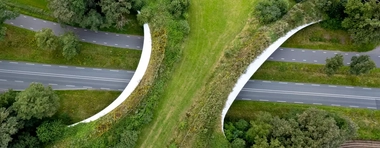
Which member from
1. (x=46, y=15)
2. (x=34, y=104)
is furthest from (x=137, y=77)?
(x=46, y=15)

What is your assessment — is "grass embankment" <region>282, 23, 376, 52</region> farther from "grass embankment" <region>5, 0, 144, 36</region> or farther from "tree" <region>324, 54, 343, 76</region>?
"grass embankment" <region>5, 0, 144, 36</region>

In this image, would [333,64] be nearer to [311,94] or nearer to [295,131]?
[311,94]

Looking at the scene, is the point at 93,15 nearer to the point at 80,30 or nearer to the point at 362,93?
the point at 80,30

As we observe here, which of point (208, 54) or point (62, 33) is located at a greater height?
point (62, 33)

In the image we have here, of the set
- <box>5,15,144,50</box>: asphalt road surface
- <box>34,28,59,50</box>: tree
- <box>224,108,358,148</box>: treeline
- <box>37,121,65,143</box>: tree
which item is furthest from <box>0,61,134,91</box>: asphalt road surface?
<box>224,108,358,148</box>: treeline

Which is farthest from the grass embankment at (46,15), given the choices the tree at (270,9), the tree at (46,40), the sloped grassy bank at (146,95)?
the tree at (270,9)

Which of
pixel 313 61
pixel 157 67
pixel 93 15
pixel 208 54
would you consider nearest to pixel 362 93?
pixel 313 61

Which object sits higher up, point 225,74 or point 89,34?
point 89,34
